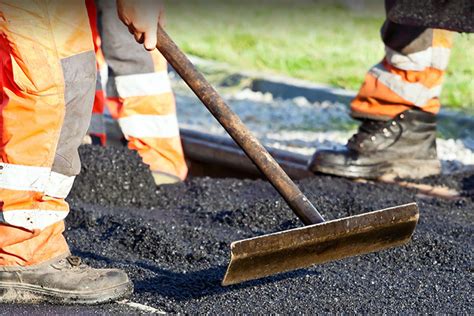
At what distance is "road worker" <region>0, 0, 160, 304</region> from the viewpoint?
12.5 ft

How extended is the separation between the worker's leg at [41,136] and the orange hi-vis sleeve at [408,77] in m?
2.35

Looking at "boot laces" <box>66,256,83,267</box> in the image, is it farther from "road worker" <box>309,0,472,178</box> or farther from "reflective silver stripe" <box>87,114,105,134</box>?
"reflective silver stripe" <box>87,114,105,134</box>

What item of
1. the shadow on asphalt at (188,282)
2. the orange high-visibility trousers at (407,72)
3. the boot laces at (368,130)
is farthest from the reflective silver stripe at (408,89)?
the shadow on asphalt at (188,282)

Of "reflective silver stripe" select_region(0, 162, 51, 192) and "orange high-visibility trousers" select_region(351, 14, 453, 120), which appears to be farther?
"orange high-visibility trousers" select_region(351, 14, 453, 120)

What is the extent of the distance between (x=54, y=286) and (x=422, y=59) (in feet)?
8.76

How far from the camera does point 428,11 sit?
5559 millimetres

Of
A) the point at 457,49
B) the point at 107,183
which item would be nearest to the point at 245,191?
the point at 107,183

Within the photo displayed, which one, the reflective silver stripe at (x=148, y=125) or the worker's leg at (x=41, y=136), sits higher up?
the worker's leg at (x=41, y=136)

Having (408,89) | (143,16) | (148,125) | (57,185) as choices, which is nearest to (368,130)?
(408,89)

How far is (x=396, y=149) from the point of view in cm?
608

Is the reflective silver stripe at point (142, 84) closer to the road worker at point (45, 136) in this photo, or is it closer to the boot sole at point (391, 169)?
the boot sole at point (391, 169)

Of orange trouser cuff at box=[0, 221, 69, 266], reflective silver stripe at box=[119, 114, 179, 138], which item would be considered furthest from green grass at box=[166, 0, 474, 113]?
orange trouser cuff at box=[0, 221, 69, 266]

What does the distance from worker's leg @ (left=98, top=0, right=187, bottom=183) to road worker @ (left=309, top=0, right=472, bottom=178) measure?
742 mm

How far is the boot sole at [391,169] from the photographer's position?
593 cm
